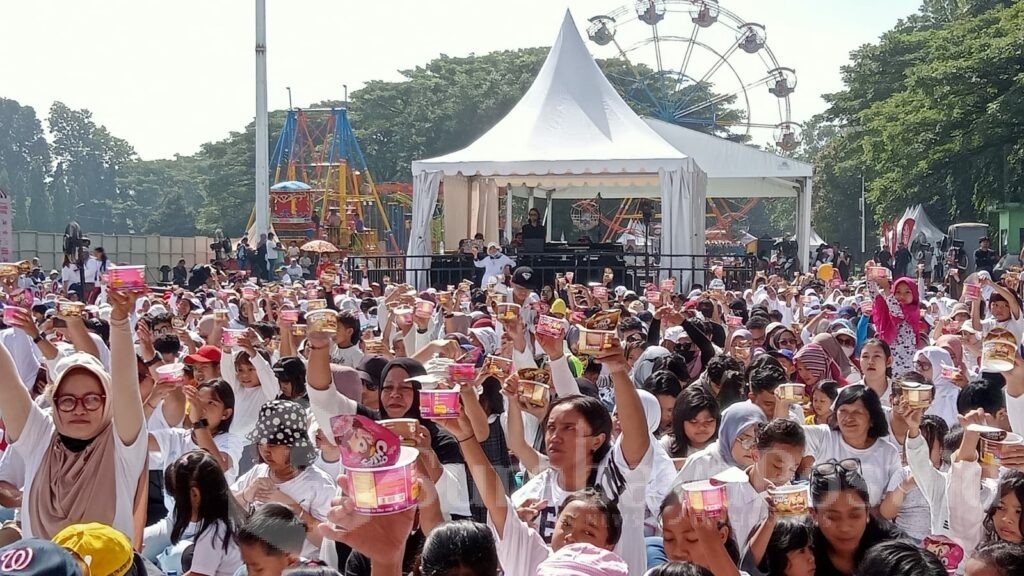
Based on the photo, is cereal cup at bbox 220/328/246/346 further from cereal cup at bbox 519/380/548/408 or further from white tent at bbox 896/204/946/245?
white tent at bbox 896/204/946/245

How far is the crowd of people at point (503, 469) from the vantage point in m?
2.63

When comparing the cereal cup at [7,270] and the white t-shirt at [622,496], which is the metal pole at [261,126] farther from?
the white t-shirt at [622,496]

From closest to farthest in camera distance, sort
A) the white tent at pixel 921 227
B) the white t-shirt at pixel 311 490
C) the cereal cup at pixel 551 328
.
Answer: the white t-shirt at pixel 311 490 → the cereal cup at pixel 551 328 → the white tent at pixel 921 227

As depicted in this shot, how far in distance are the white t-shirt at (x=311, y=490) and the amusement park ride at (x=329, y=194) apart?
28029 millimetres

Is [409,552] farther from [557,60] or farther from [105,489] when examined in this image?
[557,60]

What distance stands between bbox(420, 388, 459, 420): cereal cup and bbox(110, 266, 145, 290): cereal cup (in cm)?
91

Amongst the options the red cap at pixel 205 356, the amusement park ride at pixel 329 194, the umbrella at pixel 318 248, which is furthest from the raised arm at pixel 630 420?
the amusement park ride at pixel 329 194

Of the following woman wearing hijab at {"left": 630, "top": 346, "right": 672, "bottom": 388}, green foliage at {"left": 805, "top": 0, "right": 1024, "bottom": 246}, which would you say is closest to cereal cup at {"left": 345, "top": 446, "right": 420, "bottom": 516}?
woman wearing hijab at {"left": 630, "top": 346, "right": 672, "bottom": 388}

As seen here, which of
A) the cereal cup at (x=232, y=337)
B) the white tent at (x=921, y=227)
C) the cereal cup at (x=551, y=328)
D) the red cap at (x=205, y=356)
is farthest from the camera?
the white tent at (x=921, y=227)

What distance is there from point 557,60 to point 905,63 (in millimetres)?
25928

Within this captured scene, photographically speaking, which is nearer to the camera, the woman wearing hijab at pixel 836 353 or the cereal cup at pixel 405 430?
the cereal cup at pixel 405 430


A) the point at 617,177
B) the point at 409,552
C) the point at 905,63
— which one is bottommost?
the point at 409,552

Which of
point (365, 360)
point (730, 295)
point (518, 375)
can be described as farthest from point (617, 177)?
point (518, 375)

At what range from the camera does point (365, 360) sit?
5133 millimetres
